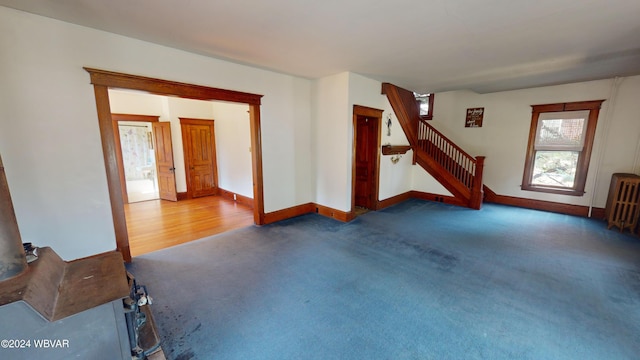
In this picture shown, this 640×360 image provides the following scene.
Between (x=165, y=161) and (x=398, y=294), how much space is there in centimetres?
637

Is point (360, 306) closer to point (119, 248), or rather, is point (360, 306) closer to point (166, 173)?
point (119, 248)

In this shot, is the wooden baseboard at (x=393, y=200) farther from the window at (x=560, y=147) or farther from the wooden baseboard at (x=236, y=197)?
the wooden baseboard at (x=236, y=197)

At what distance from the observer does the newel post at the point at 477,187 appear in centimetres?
542

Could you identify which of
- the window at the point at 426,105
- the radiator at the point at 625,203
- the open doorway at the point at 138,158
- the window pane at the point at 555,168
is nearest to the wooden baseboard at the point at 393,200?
the window at the point at 426,105

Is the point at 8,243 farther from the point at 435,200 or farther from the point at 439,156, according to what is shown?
the point at 439,156

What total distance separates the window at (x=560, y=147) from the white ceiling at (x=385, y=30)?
1.08 m

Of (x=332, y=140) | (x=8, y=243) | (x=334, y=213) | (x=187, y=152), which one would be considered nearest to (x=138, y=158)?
(x=187, y=152)

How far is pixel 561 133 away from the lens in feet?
17.1

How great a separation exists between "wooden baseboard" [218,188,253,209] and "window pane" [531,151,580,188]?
670cm

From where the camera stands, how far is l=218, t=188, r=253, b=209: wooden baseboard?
5.85 meters

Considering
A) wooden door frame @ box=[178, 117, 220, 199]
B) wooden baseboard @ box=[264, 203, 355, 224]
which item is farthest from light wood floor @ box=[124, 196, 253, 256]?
wooden door frame @ box=[178, 117, 220, 199]

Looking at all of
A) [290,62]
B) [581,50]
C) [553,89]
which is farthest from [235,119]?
[553,89]

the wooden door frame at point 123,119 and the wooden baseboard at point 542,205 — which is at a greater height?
the wooden door frame at point 123,119

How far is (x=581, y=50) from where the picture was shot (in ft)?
10.6
